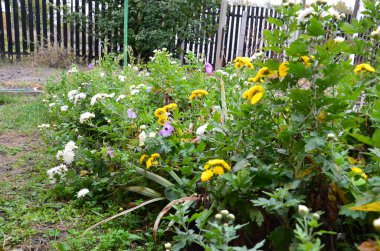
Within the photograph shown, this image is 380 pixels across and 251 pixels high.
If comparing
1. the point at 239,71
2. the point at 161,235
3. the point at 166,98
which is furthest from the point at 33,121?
the point at 161,235

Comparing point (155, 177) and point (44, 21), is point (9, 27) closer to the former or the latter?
point (44, 21)

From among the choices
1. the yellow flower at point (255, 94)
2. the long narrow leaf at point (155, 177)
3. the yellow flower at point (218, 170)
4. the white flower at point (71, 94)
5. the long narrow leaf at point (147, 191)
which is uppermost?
the yellow flower at point (255, 94)

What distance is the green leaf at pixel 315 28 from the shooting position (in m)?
1.22

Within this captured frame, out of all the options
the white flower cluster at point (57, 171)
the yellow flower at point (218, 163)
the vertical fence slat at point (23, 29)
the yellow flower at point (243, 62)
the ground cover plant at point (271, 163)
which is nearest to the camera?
the ground cover plant at point (271, 163)

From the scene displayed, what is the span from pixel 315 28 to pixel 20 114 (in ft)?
12.4

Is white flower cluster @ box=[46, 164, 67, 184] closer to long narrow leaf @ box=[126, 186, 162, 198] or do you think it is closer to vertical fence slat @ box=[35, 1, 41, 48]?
long narrow leaf @ box=[126, 186, 162, 198]

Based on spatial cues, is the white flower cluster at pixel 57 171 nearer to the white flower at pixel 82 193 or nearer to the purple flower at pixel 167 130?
the white flower at pixel 82 193

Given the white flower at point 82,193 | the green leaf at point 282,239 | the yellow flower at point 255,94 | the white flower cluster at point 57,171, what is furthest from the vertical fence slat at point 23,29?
the green leaf at point 282,239

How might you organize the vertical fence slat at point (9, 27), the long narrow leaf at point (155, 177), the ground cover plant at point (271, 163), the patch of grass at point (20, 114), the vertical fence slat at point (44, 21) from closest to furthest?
the ground cover plant at point (271, 163), the long narrow leaf at point (155, 177), the patch of grass at point (20, 114), the vertical fence slat at point (9, 27), the vertical fence slat at point (44, 21)

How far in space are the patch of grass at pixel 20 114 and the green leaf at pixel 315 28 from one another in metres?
3.03

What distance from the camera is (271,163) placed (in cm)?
150

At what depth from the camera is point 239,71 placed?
9.21 feet

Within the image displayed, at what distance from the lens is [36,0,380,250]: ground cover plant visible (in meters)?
1.19

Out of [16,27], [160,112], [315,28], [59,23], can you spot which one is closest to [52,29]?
[59,23]
